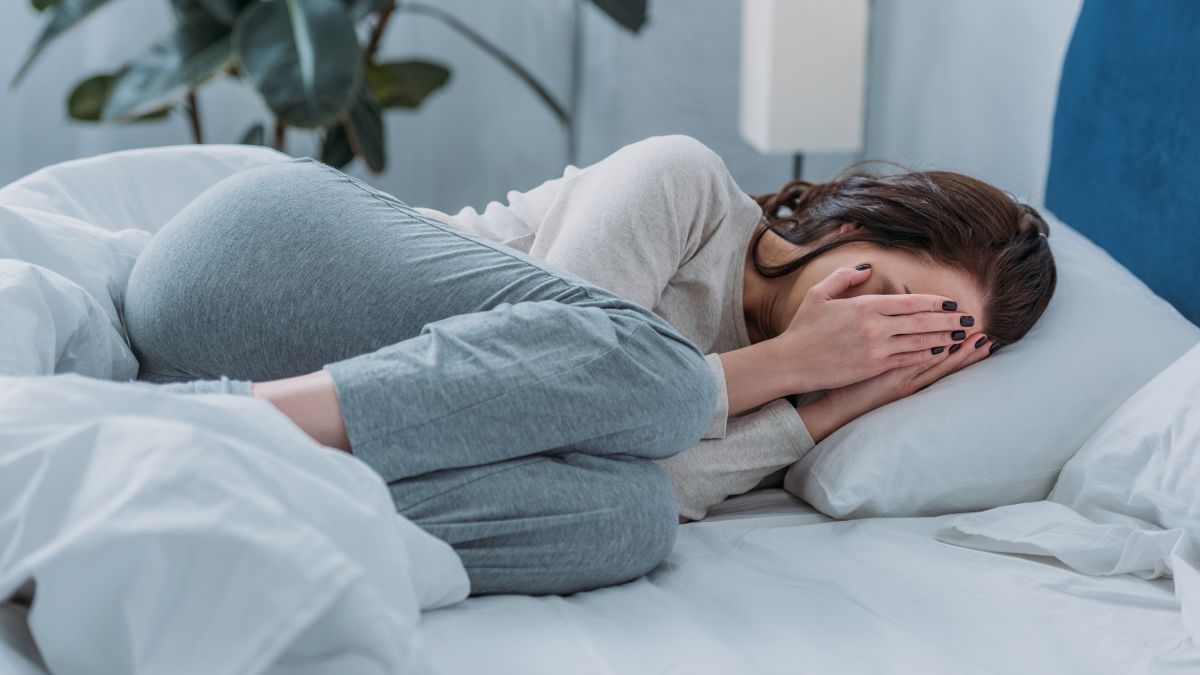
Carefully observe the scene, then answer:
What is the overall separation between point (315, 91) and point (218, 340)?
126cm

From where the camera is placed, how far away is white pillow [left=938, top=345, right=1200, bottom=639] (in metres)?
0.98

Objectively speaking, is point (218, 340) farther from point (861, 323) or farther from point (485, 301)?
point (861, 323)

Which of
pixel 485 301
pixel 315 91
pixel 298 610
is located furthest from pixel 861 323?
pixel 315 91

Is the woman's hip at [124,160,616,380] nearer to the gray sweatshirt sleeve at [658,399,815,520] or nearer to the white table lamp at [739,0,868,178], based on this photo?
the gray sweatshirt sleeve at [658,399,815,520]

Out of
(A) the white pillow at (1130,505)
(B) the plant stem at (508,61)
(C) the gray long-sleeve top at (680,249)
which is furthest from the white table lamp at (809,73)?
(A) the white pillow at (1130,505)

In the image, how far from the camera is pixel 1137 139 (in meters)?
1.43

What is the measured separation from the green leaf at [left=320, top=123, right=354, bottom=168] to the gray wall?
1.40 ft


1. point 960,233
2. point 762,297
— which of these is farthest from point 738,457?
point 960,233

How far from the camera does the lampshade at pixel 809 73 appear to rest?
224 centimetres

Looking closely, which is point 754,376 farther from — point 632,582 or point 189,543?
point 189,543

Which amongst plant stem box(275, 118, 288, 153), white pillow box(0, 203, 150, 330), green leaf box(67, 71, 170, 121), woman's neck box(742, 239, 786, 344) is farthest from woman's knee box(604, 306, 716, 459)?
green leaf box(67, 71, 170, 121)

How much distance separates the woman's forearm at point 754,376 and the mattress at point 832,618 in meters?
0.14

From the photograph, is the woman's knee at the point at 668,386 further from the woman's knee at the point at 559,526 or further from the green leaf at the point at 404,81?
the green leaf at the point at 404,81

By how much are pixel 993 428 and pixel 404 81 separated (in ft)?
6.40
